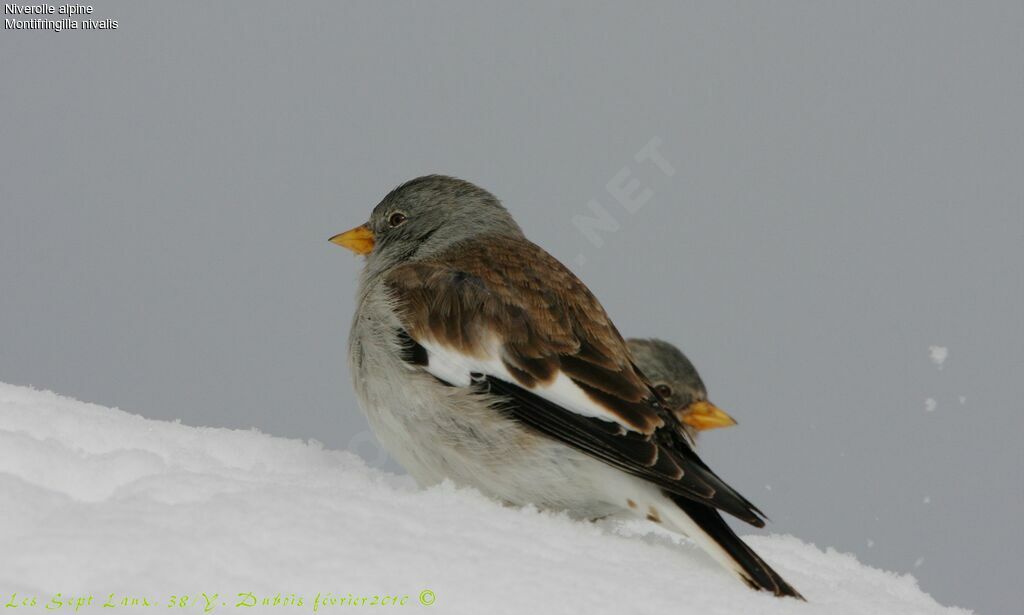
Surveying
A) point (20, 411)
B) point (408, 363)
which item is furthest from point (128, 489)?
point (408, 363)

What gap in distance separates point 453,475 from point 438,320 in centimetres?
53

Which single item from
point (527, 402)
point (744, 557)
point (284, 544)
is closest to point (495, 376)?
point (527, 402)

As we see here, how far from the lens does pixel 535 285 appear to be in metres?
4.14

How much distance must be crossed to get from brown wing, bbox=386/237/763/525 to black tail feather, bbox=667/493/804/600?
95 millimetres

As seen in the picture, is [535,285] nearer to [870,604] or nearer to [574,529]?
[574,529]

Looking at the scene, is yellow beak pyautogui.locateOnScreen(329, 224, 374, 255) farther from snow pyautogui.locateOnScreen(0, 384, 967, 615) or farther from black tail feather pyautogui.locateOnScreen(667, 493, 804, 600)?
black tail feather pyautogui.locateOnScreen(667, 493, 804, 600)

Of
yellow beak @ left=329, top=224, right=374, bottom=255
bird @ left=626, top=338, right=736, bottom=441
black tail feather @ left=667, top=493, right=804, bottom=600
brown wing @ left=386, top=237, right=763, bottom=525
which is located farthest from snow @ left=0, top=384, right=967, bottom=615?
bird @ left=626, top=338, right=736, bottom=441

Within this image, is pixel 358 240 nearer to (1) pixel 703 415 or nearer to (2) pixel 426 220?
(2) pixel 426 220

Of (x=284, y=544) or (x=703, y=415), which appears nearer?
(x=284, y=544)

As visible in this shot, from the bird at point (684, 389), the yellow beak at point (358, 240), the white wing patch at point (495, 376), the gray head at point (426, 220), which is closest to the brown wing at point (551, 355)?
the white wing patch at point (495, 376)

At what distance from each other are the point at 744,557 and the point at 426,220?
2.16m

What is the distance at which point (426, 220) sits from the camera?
4996 millimetres

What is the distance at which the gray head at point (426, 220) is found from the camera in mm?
4891

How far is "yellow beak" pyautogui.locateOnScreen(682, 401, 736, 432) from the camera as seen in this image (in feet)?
22.2
